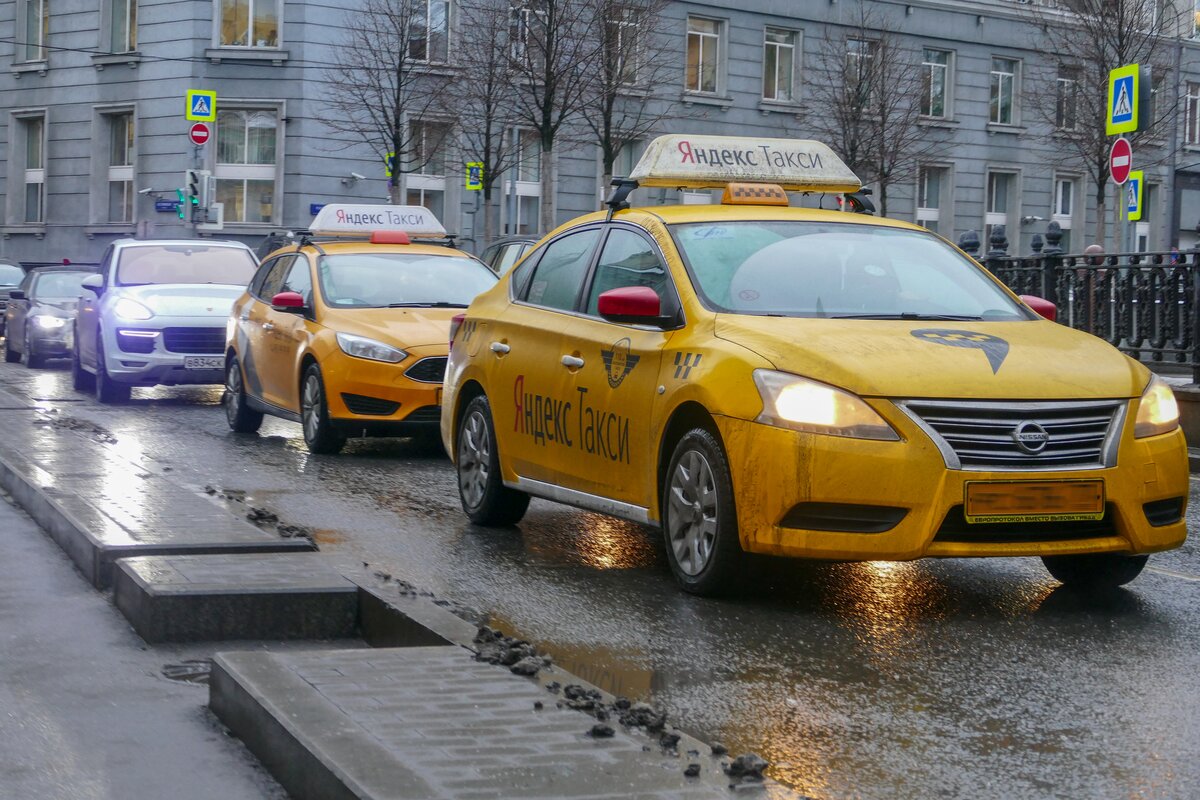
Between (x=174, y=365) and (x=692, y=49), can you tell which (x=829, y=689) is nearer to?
(x=174, y=365)

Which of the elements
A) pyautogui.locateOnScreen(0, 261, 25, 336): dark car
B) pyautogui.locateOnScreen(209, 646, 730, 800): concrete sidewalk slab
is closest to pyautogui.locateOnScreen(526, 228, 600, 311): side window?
pyautogui.locateOnScreen(209, 646, 730, 800): concrete sidewalk slab

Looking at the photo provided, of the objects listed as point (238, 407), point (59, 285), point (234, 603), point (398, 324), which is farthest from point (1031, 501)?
point (59, 285)

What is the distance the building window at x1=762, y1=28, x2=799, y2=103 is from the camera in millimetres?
45156

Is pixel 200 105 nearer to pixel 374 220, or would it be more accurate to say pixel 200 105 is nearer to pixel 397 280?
pixel 374 220

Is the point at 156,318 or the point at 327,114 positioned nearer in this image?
the point at 156,318

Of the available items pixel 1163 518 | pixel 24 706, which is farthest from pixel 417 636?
pixel 1163 518

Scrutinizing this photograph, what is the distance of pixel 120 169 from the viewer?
42.2 meters

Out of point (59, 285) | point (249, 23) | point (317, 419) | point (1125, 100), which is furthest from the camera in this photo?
point (249, 23)

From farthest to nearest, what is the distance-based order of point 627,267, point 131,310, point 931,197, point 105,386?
1. point 931,197
2. point 105,386
3. point 131,310
4. point 627,267

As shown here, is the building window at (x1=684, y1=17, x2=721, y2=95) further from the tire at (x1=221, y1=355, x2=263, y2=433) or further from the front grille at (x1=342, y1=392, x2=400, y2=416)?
the front grille at (x1=342, y1=392, x2=400, y2=416)

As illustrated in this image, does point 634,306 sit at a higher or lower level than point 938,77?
lower

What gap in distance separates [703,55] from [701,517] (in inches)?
1521

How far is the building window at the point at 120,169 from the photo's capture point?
42000mm

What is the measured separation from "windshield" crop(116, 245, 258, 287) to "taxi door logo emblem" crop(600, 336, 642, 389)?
37.8ft
